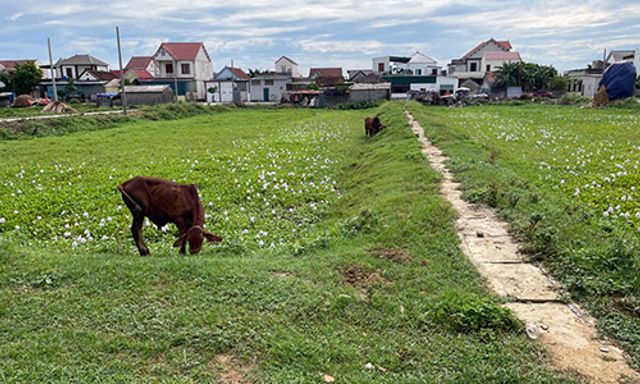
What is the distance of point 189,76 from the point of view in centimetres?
6600

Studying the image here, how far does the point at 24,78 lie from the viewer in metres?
53.1

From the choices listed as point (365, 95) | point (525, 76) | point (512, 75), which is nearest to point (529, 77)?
point (525, 76)

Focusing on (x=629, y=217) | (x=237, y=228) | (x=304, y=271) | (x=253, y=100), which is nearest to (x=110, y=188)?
(x=237, y=228)

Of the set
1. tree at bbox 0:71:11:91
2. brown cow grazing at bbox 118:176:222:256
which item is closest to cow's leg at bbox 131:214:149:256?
brown cow grazing at bbox 118:176:222:256

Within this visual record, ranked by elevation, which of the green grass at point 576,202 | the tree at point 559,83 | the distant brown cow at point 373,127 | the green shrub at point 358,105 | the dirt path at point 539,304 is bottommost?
the dirt path at point 539,304

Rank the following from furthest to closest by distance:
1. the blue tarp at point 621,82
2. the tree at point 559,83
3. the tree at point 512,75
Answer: the tree at point 559,83, the tree at point 512,75, the blue tarp at point 621,82

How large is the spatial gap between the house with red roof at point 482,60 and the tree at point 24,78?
173 feet

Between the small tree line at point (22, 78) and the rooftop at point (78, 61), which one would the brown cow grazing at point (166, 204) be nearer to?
the small tree line at point (22, 78)

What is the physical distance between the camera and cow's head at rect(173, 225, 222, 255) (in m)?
6.31

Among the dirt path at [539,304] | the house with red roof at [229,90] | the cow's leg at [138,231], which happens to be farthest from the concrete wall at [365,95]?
the cow's leg at [138,231]

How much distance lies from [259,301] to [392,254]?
2.26m

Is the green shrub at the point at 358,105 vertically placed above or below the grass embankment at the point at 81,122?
above

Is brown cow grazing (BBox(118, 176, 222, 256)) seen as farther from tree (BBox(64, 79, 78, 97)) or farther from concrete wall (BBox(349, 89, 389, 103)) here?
tree (BBox(64, 79, 78, 97))

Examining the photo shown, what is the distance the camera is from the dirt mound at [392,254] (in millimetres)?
6465
